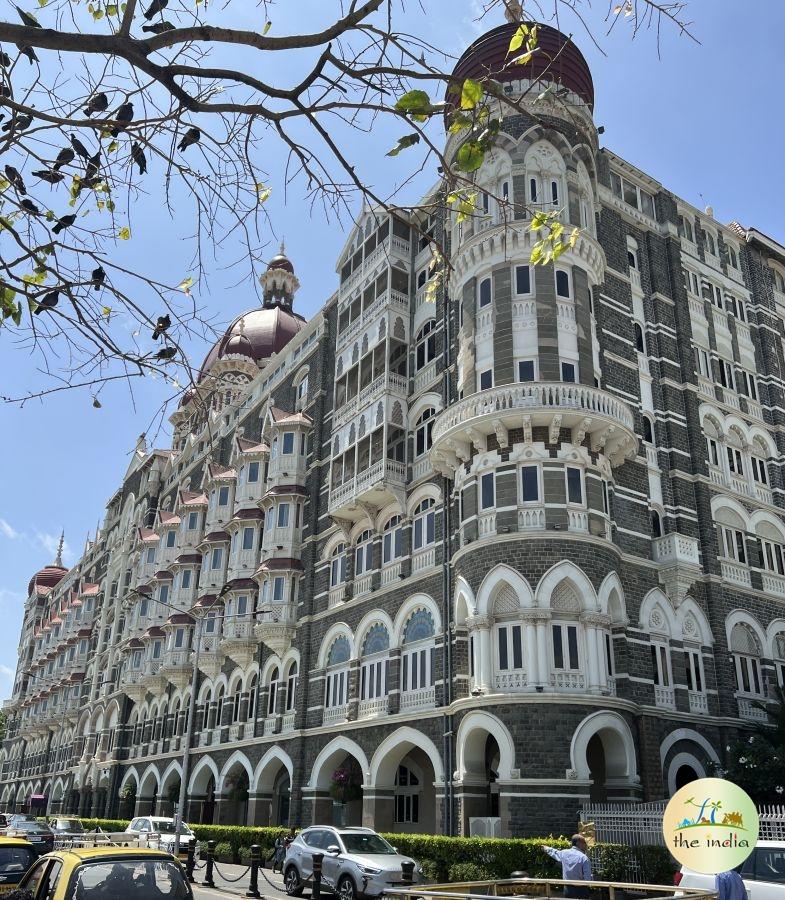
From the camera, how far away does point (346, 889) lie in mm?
19125

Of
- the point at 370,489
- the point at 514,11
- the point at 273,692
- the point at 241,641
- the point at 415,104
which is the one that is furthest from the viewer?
the point at 241,641

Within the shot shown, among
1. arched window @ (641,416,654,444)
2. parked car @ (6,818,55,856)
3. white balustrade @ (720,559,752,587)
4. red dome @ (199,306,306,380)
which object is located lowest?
parked car @ (6,818,55,856)

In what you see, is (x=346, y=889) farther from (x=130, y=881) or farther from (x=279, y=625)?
(x=279, y=625)

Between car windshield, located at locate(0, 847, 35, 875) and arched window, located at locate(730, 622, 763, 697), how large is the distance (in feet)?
76.8

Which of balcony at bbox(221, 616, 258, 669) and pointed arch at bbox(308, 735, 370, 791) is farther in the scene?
balcony at bbox(221, 616, 258, 669)

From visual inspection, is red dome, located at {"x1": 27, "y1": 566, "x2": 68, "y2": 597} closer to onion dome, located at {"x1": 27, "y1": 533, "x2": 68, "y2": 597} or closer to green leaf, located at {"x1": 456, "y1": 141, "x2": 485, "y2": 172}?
onion dome, located at {"x1": 27, "y1": 533, "x2": 68, "y2": 597}

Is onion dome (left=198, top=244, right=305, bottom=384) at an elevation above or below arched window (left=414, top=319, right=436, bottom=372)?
above

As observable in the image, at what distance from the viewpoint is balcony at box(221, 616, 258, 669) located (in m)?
39.0

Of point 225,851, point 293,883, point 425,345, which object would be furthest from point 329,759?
point 425,345

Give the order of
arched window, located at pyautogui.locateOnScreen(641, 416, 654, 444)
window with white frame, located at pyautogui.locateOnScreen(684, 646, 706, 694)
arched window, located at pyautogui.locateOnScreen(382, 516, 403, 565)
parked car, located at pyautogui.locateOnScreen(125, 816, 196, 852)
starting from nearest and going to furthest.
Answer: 1. window with white frame, located at pyautogui.locateOnScreen(684, 646, 706, 694)
2. parked car, located at pyautogui.locateOnScreen(125, 816, 196, 852)
3. arched window, located at pyautogui.locateOnScreen(641, 416, 654, 444)
4. arched window, located at pyautogui.locateOnScreen(382, 516, 403, 565)

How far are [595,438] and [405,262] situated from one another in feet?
42.3

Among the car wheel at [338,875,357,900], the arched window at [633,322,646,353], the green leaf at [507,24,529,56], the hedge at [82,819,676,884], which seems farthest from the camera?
the arched window at [633,322,646,353]

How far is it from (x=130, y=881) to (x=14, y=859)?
4979 millimetres

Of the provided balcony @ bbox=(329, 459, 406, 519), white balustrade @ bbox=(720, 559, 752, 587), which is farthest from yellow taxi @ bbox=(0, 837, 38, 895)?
white balustrade @ bbox=(720, 559, 752, 587)
